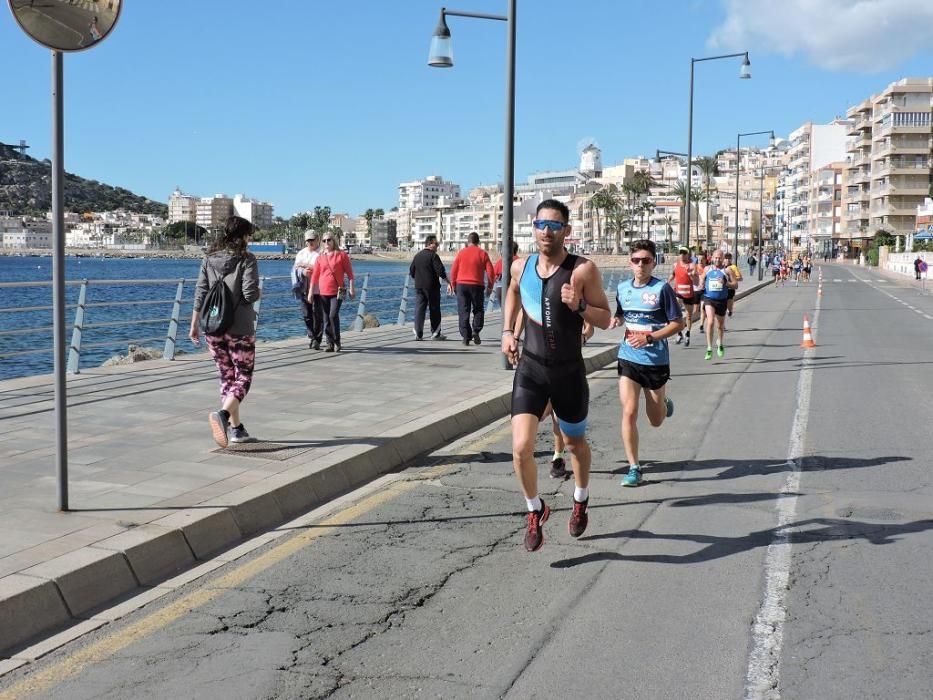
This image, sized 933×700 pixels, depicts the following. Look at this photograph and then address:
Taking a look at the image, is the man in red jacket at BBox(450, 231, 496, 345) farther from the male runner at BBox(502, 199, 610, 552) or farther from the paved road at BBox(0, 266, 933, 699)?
the male runner at BBox(502, 199, 610, 552)

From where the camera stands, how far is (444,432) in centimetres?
956

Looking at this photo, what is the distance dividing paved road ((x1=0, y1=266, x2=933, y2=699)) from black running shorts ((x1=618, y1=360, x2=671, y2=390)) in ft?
2.35

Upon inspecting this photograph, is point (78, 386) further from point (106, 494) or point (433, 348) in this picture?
point (433, 348)

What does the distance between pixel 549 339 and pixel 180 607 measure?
7.59 ft

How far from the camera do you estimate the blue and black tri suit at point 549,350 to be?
560cm

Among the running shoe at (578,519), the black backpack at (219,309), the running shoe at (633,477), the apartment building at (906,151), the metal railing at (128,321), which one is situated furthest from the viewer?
the apartment building at (906,151)

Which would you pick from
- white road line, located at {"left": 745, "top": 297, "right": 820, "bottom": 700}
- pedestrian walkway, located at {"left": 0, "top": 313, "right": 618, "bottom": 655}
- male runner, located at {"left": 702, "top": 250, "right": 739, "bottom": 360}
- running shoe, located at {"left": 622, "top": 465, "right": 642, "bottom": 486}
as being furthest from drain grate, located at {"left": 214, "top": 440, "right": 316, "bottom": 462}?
male runner, located at {"left": 702, "top": 250, "right": 739, "bottom": 360}

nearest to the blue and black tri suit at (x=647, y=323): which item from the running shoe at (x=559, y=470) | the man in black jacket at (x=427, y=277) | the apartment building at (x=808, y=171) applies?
the running shoe at (x=559, y=470)

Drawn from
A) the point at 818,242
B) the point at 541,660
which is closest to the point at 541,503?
the point at 541,660

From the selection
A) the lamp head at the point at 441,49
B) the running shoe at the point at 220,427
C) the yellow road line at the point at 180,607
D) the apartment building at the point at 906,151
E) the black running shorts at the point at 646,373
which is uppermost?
the apartment building at the point at 906,151

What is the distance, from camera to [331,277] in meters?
15.1

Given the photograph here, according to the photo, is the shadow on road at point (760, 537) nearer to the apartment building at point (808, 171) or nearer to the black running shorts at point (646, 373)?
the black running shorts at point (646, 373)

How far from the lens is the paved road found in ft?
13.3

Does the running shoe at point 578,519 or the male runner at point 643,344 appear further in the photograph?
the male runner at point 643,344
